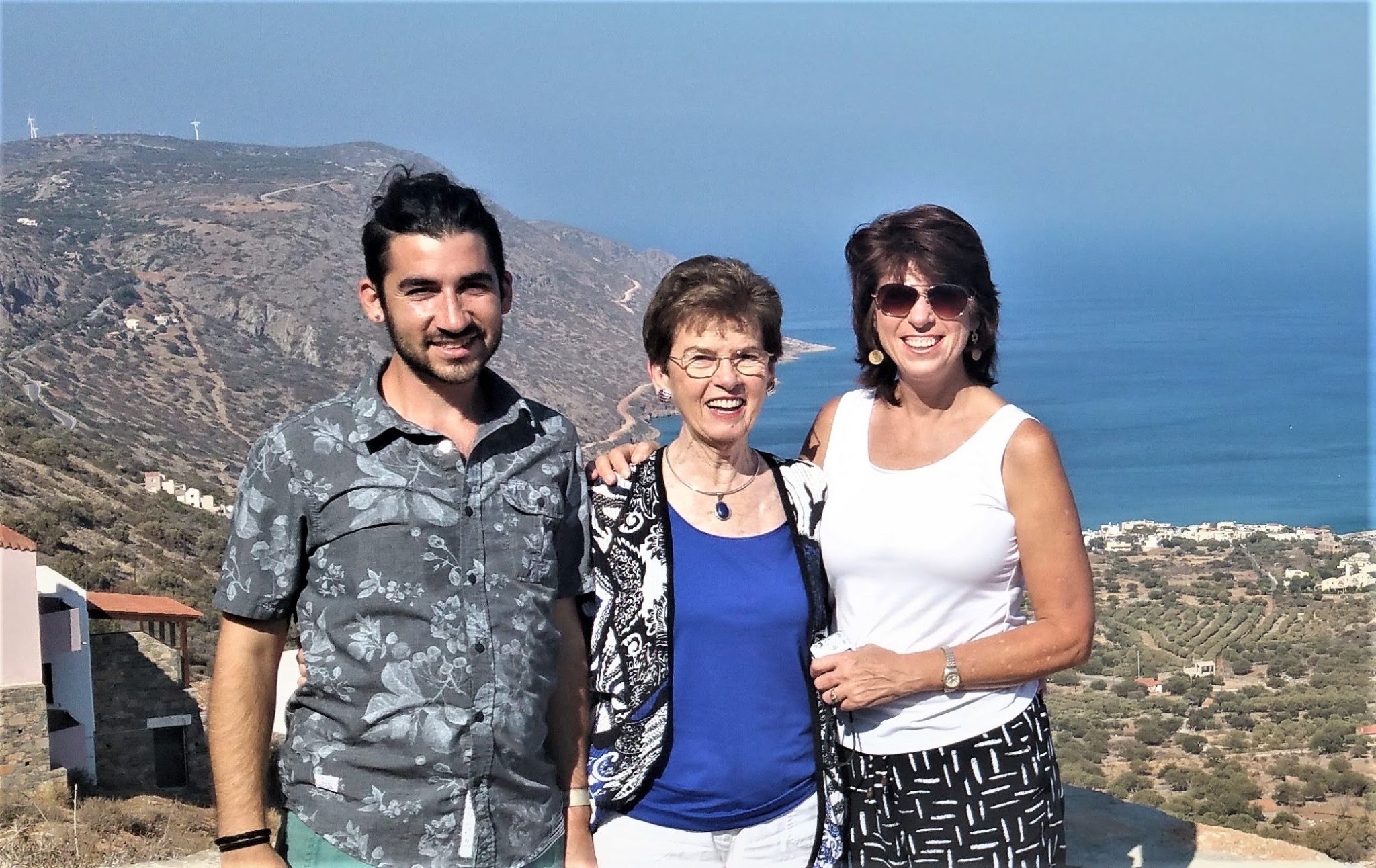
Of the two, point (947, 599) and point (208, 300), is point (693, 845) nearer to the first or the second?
point (947, 599)

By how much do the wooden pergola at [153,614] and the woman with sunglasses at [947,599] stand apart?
1786cm

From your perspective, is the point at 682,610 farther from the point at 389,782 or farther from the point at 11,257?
the point at 11,257

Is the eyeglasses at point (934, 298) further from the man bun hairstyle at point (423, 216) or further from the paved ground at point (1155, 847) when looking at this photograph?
the paved ground at point (1155, 847)

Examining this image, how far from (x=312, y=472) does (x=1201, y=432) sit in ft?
248

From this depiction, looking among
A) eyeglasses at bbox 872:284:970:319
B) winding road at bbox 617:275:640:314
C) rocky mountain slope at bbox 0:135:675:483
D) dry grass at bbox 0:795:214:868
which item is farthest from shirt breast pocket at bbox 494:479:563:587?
winding road at bbox 617:275:640:314

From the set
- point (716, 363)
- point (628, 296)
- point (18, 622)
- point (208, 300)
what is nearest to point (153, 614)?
point (18, 622)

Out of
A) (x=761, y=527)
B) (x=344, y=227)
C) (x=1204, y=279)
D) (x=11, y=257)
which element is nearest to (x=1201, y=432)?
(x=344, y=227)

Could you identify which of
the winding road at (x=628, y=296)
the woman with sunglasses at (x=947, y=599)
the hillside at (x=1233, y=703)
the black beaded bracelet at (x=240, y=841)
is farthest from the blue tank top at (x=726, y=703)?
the winding road at (x=628, y=296)

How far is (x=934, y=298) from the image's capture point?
270 cm

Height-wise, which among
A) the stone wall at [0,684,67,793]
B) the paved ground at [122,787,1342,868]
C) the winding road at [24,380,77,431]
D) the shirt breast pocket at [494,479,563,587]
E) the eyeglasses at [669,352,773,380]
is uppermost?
the eyeglasses at [669,352,773,380]

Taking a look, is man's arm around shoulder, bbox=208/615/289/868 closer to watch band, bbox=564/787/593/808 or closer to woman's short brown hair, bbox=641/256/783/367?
watch band, bbox=564/787/593/808

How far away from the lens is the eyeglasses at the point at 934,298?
106 inches

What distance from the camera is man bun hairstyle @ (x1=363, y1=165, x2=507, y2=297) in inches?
89.0

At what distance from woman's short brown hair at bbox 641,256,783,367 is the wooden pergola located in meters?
17.7
